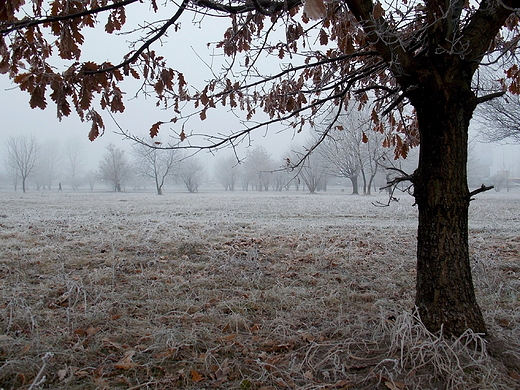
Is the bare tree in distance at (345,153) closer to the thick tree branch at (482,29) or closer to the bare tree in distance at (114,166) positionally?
the thick tree branch at (482,29)

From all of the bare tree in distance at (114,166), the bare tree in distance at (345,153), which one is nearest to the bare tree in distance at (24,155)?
the bare tree in distance at (114,166)

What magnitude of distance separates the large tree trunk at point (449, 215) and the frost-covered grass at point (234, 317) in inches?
7.0

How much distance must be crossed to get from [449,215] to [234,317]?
187 cm

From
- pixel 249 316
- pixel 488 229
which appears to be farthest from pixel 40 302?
pixel 488 229

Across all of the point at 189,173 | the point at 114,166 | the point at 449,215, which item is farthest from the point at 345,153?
the point at 114,166

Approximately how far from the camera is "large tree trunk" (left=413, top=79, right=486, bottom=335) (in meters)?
2.16

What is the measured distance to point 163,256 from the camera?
4.46 metres

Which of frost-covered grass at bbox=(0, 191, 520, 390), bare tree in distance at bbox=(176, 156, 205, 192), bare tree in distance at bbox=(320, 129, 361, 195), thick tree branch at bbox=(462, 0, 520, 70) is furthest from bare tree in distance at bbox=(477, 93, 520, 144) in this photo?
bare tree in distance at bbox=(176, 156, 205, 192)

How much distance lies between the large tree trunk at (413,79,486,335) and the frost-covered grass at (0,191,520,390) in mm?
177

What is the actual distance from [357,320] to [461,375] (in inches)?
35.6

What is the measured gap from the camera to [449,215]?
7.10 feet

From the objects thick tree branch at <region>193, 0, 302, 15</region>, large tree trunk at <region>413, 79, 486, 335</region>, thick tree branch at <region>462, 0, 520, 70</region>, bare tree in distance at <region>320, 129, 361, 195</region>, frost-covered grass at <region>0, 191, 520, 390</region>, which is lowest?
frost-covered grass at <region>0, 191, 520, 390</region>

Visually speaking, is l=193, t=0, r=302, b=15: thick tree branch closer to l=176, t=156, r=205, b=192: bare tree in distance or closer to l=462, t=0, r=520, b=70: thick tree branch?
l=462, t=0, r=520, b=70: thick tree branch

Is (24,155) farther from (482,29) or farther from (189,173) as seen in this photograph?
(482,29)
